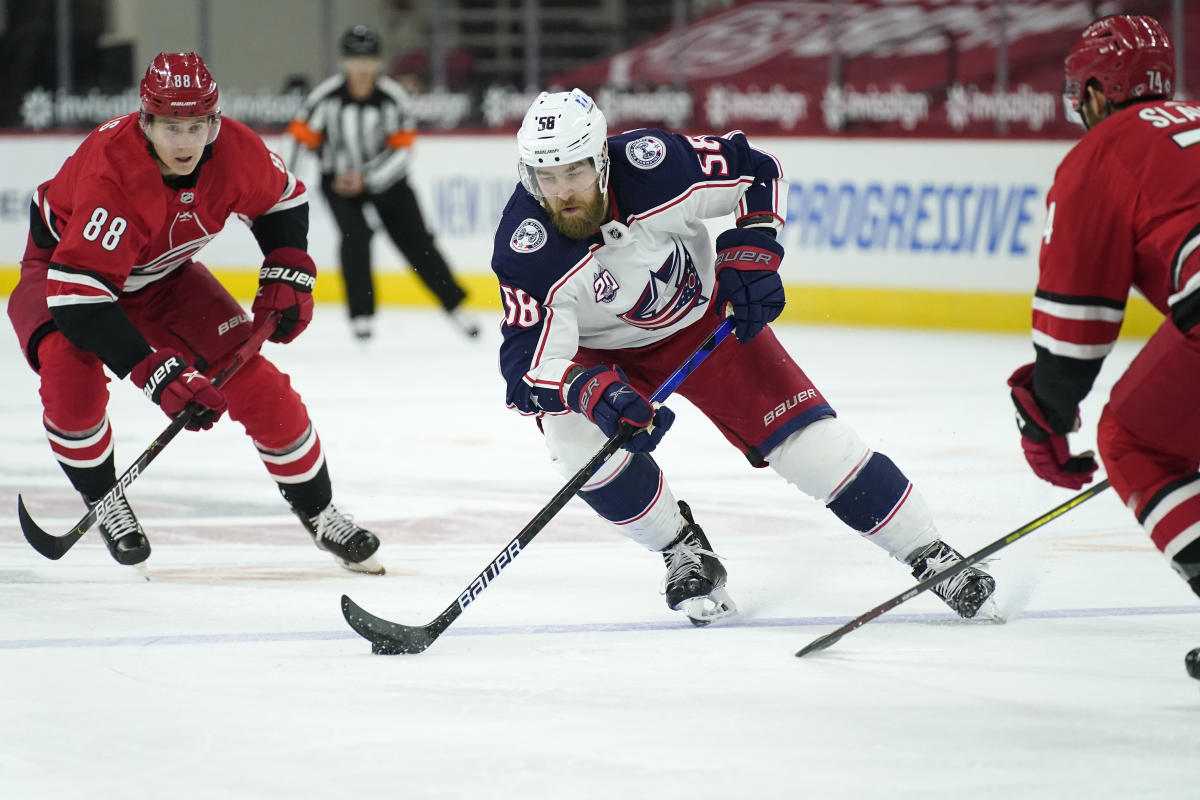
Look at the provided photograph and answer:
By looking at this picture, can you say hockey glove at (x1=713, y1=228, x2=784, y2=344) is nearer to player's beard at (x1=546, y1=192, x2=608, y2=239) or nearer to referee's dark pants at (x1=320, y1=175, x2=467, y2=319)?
player's beard at (x1=546, y1=192, x2=608, y2=239)

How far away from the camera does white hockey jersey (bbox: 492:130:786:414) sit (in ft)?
9.32

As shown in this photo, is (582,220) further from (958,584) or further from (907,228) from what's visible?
(907,228)

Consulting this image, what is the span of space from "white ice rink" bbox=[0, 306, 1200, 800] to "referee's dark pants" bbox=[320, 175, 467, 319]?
9.56 feet

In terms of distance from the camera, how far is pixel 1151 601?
3062mm

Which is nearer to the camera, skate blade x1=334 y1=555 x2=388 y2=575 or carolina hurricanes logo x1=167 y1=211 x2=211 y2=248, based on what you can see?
carolina hurricanes logo x1=167 y1=211 x2=211 y2=248

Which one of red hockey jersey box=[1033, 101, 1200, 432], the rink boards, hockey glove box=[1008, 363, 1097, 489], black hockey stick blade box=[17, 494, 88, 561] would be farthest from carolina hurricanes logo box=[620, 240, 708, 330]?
the rink boards

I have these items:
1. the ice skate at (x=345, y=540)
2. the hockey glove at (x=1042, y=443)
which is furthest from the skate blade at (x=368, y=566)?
the hockey glove at (x=1042, y=443)

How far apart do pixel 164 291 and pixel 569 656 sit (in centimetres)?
133

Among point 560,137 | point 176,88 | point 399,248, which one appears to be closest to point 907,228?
point 399,248

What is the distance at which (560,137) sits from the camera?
2.75 m

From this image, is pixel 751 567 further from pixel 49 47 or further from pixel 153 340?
pixel 49 47

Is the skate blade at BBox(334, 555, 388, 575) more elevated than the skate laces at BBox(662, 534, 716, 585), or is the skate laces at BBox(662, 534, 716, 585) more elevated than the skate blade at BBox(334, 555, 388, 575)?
the skate laces at BBox(662, 534, 716, 585)

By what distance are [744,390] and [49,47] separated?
27.5 ft

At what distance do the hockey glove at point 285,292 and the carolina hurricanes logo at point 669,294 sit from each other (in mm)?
801
